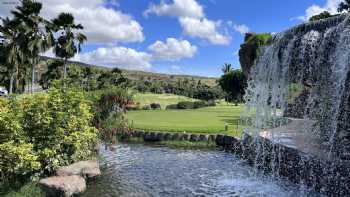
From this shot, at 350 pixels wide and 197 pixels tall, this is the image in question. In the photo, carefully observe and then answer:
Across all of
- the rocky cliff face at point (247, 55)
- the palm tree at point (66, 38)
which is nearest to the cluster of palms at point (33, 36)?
the palm tree at point (66, 38)

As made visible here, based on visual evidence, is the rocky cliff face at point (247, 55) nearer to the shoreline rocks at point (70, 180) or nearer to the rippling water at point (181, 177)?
the rippling water at point (181, 177)

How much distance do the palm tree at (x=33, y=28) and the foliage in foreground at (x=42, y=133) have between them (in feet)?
89.6

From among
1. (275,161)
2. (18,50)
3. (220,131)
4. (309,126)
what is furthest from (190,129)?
(18,50)

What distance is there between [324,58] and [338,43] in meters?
0.71

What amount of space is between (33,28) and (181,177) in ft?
106

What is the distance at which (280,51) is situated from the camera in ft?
47.0

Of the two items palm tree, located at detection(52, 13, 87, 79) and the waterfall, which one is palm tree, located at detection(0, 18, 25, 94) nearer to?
palm tree, located at detection(52, 13, 87, 79)

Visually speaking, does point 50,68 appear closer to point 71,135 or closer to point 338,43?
point 71,135

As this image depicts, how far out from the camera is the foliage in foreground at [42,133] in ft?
39.6

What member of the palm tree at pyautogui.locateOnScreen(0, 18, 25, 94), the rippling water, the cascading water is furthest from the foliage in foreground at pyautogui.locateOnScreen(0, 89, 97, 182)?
the palm tree at pyautogui.locateOnScreen(0, 18, 25, 94)

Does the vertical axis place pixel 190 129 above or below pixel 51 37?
below

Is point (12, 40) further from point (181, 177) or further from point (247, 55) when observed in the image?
point (181, 177)

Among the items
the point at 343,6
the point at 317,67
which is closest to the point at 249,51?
the point at 343,6

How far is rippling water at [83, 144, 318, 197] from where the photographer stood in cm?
1375
